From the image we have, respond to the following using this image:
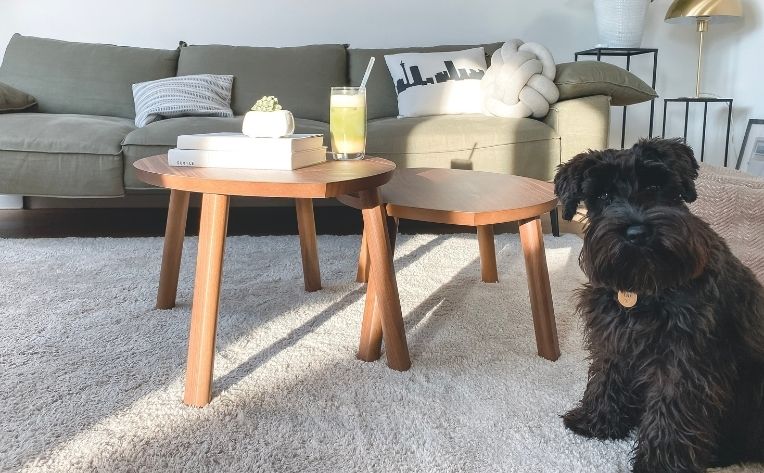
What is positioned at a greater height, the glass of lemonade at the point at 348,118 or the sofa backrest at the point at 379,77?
the sofa backrest at the point at 379,77

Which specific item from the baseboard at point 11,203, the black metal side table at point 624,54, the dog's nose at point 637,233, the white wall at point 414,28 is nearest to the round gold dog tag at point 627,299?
the dog's nose at point 637,233

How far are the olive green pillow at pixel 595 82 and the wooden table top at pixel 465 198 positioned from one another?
3.20 ft

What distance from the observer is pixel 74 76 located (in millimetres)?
3193

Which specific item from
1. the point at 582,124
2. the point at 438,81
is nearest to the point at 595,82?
the point at 582,124

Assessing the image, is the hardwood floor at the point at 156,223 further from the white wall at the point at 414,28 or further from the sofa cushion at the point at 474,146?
the white wall at the point at 414,28

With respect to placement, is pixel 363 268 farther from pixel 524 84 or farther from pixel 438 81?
pixel 438 81

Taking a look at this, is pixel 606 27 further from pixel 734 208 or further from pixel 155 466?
pixel 155 466

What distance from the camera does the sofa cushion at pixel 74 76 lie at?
318cm

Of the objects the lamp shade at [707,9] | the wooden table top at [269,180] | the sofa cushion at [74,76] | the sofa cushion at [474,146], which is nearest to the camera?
the wooden table top at [269,180]

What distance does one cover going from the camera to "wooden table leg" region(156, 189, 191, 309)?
1760 millimetres

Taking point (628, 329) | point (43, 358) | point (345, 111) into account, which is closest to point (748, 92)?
point (345, 111)

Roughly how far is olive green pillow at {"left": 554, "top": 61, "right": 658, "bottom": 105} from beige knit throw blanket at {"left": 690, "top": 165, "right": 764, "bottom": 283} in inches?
31.9

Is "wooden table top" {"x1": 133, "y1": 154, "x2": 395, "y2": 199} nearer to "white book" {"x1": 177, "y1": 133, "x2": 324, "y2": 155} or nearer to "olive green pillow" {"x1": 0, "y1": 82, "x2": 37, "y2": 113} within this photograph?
"white book" {"x1": 177, "y1": 133, "x2": 324, "y2": 155}

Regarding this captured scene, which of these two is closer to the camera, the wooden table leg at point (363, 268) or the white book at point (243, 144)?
the white book at point (243, 144)
